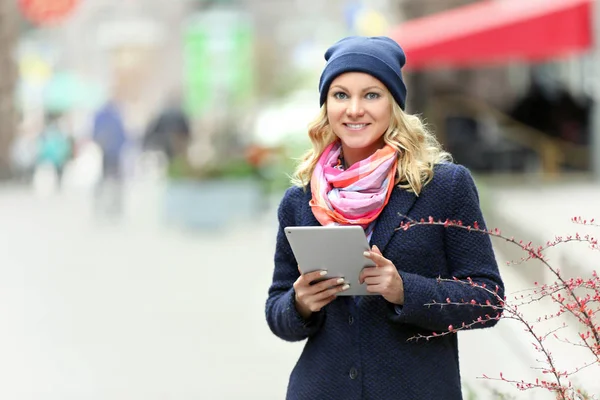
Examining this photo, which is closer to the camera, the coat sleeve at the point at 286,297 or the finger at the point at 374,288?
the finger at the point at 374,288

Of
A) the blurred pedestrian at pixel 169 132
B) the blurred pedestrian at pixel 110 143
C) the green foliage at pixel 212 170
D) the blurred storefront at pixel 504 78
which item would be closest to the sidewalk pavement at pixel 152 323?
the green foliage at pixel 212 170

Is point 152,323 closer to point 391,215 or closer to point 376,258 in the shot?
point 391,215

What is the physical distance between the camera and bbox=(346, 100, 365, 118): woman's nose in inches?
123

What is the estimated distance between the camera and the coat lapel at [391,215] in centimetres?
316

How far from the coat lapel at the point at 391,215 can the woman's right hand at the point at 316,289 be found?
158 mm

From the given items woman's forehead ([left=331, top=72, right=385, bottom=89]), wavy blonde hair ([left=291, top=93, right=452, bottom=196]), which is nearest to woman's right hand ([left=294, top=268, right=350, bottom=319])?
wavy blonde hair ([left=291, top=93, right=452, bottom=196])

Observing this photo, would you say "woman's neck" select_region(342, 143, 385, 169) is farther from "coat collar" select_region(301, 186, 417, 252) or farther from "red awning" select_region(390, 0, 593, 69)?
"red awning" select_region(390, 0, 593, 69)

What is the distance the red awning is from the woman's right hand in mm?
12083

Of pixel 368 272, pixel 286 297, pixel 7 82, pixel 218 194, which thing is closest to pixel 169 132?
pixel 7 82

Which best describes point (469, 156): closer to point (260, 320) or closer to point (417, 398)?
point (260, 320)

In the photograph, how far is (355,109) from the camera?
3133 mm

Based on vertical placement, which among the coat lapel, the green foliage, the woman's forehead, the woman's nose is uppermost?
the green foliage

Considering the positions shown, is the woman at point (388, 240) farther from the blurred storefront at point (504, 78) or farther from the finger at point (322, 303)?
the blurred storefront at point (504, 78)

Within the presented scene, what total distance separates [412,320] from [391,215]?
254 mm
